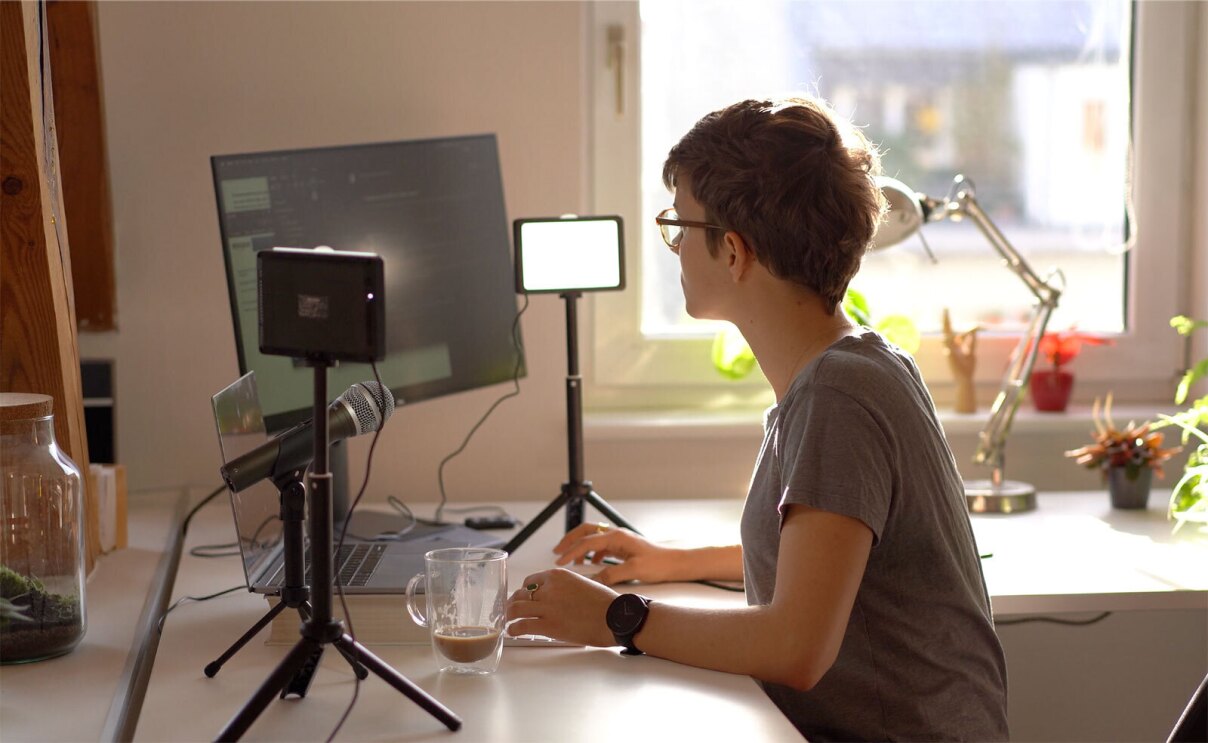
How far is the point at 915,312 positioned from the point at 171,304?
1.41 m

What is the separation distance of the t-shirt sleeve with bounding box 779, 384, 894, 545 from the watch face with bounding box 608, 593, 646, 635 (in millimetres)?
188

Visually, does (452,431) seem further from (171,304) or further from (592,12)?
(592,12)

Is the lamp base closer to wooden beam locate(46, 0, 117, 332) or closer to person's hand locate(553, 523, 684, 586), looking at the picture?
person's hand locate(553, 523, 684, 586)

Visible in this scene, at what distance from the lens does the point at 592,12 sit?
7.54 feet

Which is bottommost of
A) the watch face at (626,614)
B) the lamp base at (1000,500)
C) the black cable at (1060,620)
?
the black cable at (1060,620)

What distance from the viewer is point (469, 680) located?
1.22m

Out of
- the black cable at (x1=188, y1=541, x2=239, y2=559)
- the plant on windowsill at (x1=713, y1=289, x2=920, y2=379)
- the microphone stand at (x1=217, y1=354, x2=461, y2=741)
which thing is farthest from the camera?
the plant on windowsill at (x1=713, y1=289, x2=920, y2=379)

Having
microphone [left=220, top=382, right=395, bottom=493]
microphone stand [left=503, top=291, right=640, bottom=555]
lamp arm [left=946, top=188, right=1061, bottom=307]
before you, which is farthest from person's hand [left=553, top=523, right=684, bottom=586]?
lamp arm [left=946, top=188, right=1061, bottom=307]

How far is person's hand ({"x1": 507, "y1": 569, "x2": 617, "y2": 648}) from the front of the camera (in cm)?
127

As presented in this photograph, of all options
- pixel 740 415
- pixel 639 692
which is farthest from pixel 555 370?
pixel 639 692

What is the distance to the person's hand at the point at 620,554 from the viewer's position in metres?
1.56

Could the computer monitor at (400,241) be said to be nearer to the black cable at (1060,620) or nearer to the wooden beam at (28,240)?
the wooden beam at (28,240)

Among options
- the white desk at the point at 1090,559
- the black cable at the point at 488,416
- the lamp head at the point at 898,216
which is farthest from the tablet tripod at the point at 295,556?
the lamp head at the point at 898,216

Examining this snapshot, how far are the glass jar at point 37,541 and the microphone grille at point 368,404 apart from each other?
373mm
